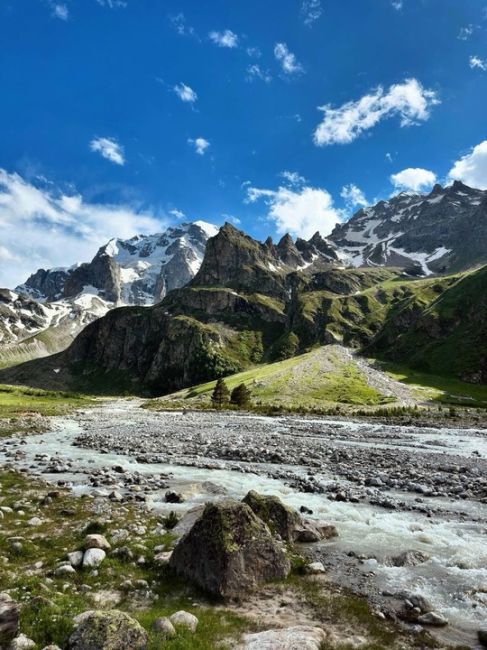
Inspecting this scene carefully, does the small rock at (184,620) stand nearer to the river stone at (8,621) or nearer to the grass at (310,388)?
the river stone at (8,621)

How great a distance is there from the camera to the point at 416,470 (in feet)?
99.0

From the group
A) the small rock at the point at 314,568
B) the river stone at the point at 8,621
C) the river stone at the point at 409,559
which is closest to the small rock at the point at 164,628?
the river stone at the point at 8,621

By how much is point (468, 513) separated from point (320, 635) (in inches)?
543

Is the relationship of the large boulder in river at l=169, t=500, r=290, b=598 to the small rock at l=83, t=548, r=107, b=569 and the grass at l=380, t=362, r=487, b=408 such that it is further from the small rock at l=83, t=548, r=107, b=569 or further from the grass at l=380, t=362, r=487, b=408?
the grass at l=380, t=362, r=487, b=408

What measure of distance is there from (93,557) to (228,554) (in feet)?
14.0

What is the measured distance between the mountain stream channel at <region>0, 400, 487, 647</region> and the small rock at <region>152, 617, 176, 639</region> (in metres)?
5.46

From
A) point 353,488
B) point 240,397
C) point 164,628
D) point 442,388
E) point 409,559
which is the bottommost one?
point 353,488

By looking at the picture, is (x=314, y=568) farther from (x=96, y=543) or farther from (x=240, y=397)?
(x=240, y=397)

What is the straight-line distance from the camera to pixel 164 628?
368 inches

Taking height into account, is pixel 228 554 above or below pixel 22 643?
above

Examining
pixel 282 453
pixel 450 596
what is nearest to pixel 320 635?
pixel 450 596

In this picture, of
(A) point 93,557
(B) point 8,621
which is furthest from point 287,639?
(A) point 93,557

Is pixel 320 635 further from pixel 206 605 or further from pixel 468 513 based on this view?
pixel 468 513

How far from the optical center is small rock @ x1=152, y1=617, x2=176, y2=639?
9152mm
